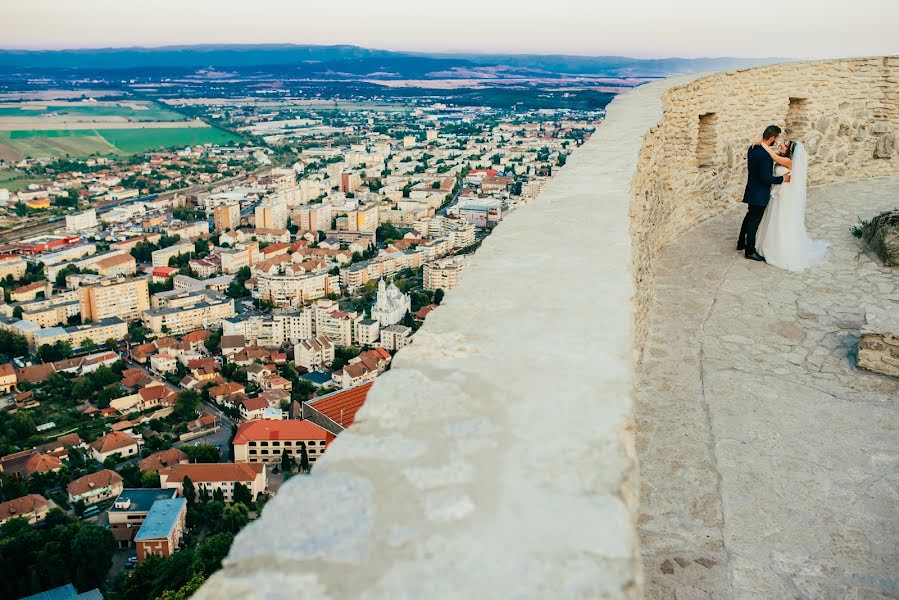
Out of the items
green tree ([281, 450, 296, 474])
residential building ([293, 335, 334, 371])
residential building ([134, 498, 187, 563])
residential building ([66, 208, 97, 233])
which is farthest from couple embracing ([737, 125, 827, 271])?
residential building ([66, 208, 97, 233])

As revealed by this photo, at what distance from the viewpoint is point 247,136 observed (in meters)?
57.9

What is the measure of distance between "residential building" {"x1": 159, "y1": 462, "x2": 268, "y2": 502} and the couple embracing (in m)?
9.00

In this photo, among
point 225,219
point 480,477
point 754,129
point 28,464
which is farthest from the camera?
point 225,219

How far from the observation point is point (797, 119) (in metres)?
5.05

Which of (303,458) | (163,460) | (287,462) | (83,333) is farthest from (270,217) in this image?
(303,458)

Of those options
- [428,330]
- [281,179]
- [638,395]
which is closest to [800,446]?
[638,395]

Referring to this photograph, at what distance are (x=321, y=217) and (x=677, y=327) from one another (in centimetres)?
3211

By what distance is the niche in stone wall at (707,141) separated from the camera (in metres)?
4.52

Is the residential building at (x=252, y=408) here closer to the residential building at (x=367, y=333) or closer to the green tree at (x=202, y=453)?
the green tree at (x=202, y=453)

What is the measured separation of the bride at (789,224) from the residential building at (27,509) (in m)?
11.2

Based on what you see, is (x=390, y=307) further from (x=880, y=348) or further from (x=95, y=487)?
(x=880, y=348)

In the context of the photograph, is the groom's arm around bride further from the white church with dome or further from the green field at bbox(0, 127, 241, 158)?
the green field at bbox(0, 127, 241, 158)

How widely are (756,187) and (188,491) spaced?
9.74 m

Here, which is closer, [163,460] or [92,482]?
[92,482]
